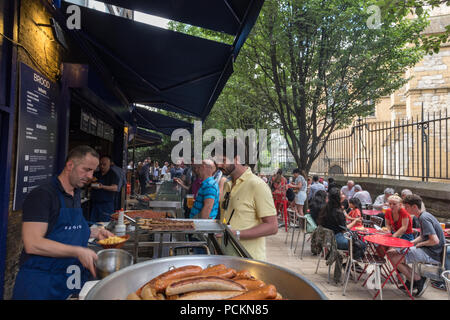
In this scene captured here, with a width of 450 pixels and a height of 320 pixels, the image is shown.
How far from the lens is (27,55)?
302 cm

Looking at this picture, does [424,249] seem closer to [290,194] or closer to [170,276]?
[170,276]

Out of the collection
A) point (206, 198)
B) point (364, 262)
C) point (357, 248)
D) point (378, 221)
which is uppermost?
point (206, 198)

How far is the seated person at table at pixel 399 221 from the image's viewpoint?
5961mm

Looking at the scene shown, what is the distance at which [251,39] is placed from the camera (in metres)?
9.73

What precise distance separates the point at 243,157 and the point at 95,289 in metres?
2.41

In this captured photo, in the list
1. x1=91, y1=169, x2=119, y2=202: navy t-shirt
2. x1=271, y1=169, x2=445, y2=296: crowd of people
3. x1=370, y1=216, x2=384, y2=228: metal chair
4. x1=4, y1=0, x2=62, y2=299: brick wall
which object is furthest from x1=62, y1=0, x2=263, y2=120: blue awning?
x1=370, y1=216, x2=384, y2=228: metal chair

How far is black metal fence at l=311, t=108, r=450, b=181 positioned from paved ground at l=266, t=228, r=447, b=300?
4678 millimetres

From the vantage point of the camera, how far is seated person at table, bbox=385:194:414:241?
5961mm

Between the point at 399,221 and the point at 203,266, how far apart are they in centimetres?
642

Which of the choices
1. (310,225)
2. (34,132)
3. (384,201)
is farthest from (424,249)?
(34,132)

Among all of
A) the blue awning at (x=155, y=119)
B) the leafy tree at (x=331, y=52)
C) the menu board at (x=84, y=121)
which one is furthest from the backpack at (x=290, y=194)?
the menu board at (x=84, y=121)

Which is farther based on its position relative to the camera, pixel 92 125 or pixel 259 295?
pixel 92 125
